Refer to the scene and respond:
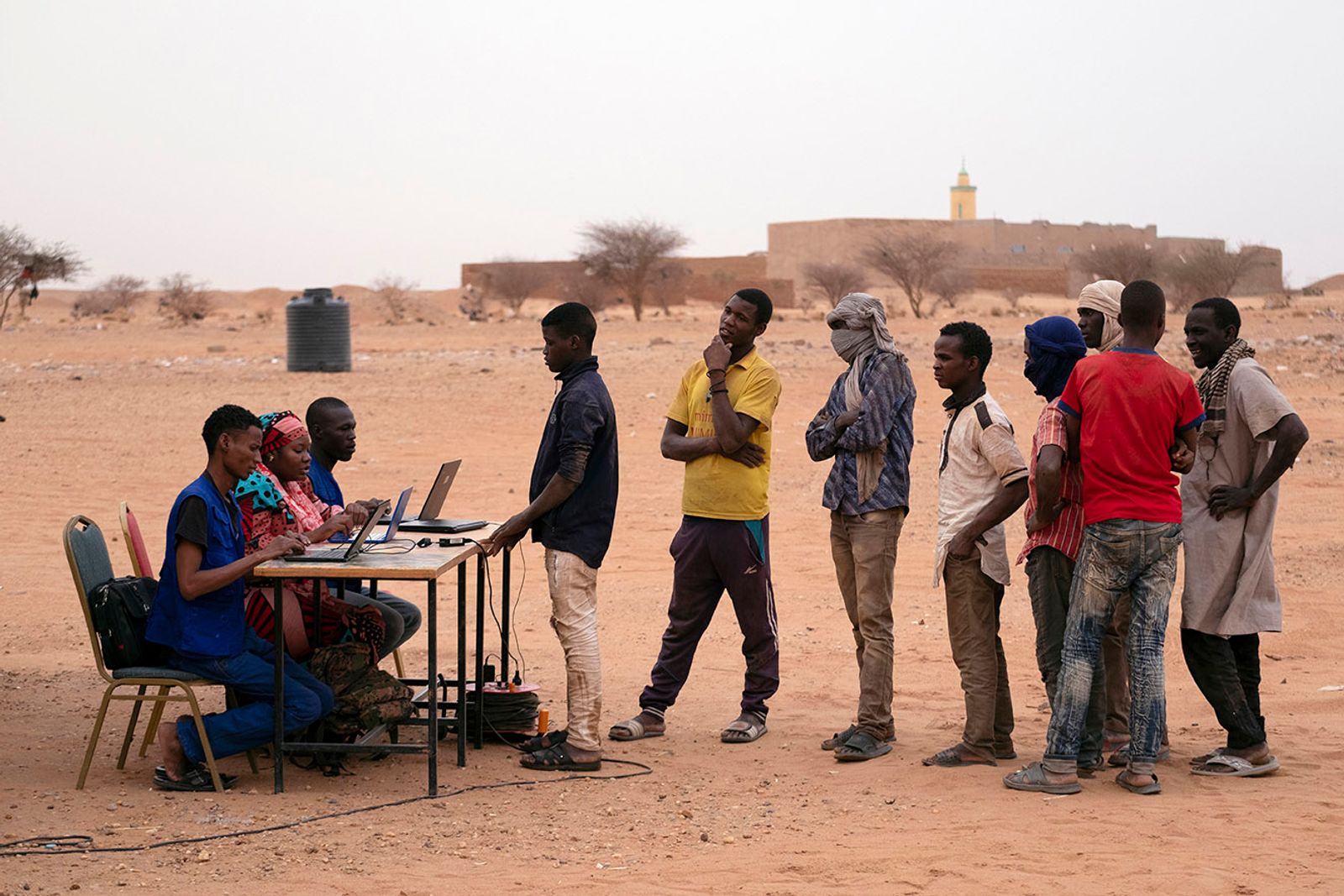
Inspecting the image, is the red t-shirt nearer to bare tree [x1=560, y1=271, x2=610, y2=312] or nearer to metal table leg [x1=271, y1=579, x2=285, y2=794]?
metal table leg [x1=271, y1=579, x2=285, y2=794]

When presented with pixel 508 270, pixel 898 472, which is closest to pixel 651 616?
pixel 898 472

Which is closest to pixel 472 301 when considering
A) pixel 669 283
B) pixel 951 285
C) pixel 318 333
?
pixel 669 283

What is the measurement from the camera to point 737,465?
652 centimetres

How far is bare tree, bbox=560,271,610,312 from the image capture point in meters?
49.6

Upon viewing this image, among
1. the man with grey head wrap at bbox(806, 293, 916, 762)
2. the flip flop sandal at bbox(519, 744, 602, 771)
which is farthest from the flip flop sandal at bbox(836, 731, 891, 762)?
the flip flop sandal at bbox(519, 744, 602, 771)

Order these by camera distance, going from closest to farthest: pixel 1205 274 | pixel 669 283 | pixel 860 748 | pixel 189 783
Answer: pixel 189 783 → pixel 860 748 → pixel 1205 274 → pixel 669 283

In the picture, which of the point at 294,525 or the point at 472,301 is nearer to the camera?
the point at 294,525

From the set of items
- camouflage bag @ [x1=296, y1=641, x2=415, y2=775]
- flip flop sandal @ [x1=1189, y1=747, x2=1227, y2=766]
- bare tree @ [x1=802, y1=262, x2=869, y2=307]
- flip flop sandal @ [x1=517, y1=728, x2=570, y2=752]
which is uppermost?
bare tree @ [x1=802, y1=262, x2=869, y2=307]

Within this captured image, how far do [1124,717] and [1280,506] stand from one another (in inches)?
319

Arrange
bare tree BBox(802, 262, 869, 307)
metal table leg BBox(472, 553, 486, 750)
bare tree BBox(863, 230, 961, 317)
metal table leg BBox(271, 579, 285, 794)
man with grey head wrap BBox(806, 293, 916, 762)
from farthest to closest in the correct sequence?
bare tree BBox(802, 262, 869, 307)
bare tree BBox(863, 230, 961, 317)
metal table leg BBox(472, 553, 486, 750)
man with grey head wrap BBox(806, 293, 916, 762)
metal table leg BBox(271, 579, 285, 794)

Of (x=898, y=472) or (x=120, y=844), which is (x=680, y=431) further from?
(x=120, y=844)

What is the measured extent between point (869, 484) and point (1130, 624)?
125cm

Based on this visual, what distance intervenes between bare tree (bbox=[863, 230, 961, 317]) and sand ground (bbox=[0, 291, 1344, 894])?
33312 millimetres

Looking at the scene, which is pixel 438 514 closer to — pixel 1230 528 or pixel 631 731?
pixel 631 731
